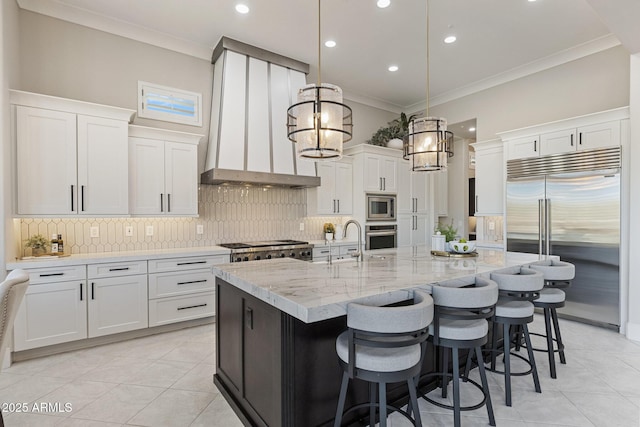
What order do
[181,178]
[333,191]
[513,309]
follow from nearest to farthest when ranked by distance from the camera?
[513,309], [181,178], [333,191]

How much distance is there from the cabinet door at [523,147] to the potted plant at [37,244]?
5782 mm

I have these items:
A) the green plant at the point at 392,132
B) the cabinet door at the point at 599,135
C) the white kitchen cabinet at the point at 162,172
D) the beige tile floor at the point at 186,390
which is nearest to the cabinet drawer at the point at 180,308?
the beige tile floor at the point at 186,390

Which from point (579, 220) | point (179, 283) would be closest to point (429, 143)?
point (579, 220)

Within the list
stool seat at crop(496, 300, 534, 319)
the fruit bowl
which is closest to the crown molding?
the fruit bowl

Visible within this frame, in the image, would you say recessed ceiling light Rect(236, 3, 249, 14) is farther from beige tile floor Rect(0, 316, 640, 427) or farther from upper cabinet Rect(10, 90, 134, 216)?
beige tile floor Rect(0, 316, 640, 427)

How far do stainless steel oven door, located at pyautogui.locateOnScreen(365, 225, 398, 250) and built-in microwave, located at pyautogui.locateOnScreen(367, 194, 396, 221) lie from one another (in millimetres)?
155

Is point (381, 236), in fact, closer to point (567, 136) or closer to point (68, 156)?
point (567, 136)

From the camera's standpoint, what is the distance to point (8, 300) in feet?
4.91

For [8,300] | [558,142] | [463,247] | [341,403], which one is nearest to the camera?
[8,300]

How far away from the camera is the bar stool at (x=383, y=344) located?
1.51 meters

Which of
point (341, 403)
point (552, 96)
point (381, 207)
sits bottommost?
point (341, 403)

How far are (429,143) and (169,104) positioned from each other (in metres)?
3.34

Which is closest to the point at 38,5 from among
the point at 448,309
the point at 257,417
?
the point at 257,417

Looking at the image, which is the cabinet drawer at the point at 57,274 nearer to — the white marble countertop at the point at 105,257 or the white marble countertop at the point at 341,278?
the white marble countertop at the point at 105,257
